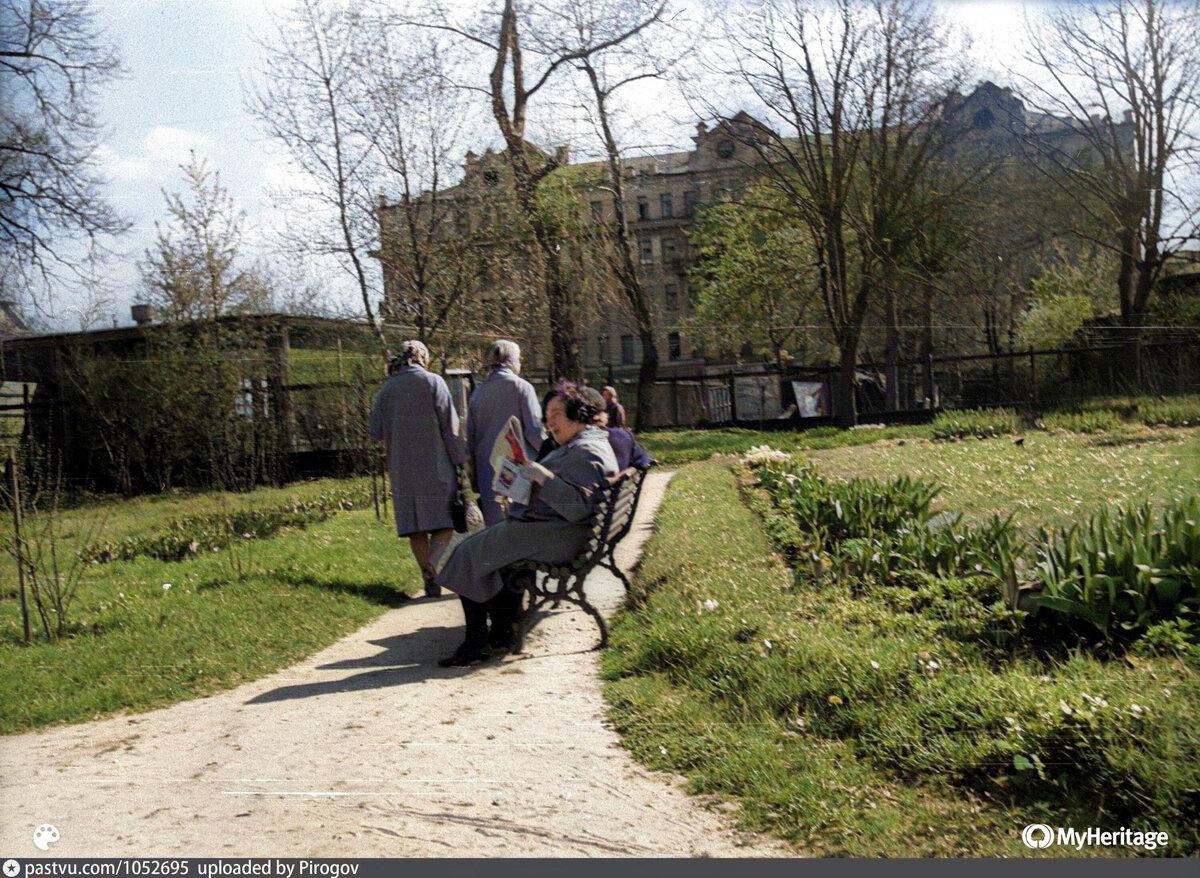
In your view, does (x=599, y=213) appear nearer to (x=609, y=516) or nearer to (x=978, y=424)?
(x=978, y=424)

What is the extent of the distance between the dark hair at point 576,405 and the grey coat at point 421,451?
1.53 metres

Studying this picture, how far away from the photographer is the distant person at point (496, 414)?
770 cm

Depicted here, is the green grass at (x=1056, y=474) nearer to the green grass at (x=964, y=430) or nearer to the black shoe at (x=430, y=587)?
the green grass at (x=964, y=430)

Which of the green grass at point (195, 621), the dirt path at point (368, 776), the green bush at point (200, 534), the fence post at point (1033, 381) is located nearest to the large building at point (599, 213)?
the green bush at point (200, 534)

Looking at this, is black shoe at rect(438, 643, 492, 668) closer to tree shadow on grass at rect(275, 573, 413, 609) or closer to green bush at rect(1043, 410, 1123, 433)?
tree shadow on grass at rect(275, 573, 413, 609)

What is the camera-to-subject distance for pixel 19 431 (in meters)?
20.8

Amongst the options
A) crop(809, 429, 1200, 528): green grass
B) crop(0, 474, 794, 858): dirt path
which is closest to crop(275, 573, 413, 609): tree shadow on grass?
crop(0, 474, 794, 858): dirt path

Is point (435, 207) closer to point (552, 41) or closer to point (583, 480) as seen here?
point (583, 480)

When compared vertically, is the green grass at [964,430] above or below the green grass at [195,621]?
above

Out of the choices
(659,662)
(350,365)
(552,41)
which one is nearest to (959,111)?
(659,662)

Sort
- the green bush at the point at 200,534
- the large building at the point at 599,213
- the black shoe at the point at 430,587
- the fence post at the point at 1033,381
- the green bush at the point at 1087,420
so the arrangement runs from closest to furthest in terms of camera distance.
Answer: the green bush at the point at 1087,420
the black shoe at the point at 430,587
the fence post at the point at 1033,381
the green bush at the point at 200,534
the large building at the point at 599,213

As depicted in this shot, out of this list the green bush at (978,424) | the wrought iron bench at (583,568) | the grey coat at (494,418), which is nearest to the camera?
the wrought iron bench at (583,568)

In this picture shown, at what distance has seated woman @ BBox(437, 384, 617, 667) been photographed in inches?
247

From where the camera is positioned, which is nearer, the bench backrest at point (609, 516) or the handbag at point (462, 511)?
the bench backrest at point (609, 516)
